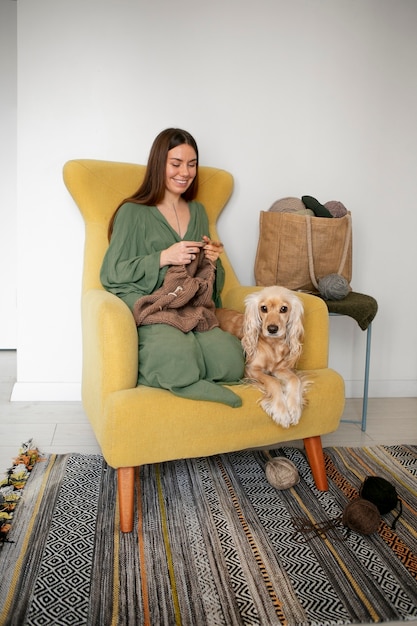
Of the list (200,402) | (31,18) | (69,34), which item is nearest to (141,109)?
(69,34)

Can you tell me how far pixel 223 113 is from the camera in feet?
9.49

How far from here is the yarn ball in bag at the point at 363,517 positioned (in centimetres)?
176

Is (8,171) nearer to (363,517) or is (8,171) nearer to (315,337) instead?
(315,337)

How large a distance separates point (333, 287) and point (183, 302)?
2.59 feet

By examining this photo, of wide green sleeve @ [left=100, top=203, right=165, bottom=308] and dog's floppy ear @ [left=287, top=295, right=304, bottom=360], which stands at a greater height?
wide green sleeve @ [left=100, top=203, right=165, bottom=308]

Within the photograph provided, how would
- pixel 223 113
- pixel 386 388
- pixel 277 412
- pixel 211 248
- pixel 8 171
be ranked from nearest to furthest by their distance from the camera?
1. pixel 277 412
2. pixel 211 248
3. pixel 223 113
4. pixel 386 388
5. pixel 8 171

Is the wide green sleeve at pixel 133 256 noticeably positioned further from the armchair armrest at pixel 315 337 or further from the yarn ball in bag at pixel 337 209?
the yarn ball in bag at pixel 337 209

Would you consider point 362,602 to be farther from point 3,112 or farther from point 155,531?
point 3,112

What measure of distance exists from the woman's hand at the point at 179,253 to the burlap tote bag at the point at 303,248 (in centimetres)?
60

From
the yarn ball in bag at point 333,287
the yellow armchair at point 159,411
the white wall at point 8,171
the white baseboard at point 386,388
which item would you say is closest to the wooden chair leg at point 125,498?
the yellow armchair at point 159,411

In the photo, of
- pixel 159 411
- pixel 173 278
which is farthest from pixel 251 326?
pixel 159 411

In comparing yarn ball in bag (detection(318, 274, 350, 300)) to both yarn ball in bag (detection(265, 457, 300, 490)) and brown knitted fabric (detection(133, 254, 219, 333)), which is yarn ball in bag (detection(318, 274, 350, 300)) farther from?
yarn ball in bag (detection(265, 457, 300, 490))

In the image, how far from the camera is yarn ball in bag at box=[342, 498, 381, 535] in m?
1.76

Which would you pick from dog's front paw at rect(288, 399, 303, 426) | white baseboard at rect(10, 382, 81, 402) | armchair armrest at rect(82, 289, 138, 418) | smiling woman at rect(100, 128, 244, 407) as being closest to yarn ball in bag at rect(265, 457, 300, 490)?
dog's front paw at rect(288, 399, 303, 426)
